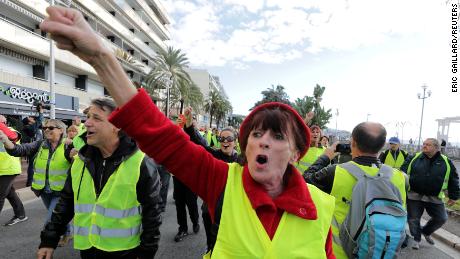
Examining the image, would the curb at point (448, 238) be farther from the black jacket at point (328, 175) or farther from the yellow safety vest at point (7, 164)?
the yellow safety vest at point (7, 164)

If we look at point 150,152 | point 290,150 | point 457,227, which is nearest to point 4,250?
Result: point 150,152

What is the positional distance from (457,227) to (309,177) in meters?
6.24

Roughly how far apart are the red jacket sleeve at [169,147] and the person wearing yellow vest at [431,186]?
17.1ft

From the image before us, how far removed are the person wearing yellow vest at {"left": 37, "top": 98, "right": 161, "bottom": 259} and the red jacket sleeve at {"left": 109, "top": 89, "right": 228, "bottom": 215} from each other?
1.04m

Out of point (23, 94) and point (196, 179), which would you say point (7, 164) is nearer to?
point (196, 179)

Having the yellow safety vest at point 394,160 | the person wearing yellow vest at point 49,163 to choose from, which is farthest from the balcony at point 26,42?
the yellow safety vest at point 394,160

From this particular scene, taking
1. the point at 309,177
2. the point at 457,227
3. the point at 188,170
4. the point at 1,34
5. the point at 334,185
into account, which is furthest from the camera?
the point at 1,34

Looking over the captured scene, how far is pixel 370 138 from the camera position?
2.54 meters

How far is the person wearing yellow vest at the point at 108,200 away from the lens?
2.18 m

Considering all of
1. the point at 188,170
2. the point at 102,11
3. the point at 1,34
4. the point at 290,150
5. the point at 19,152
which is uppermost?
the point at 102,11

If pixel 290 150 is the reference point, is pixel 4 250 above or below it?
below

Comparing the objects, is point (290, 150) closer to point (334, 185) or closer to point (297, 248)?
point (297, 248)

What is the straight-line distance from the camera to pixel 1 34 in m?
16.2

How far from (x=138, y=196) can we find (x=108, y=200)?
224 millimetres
